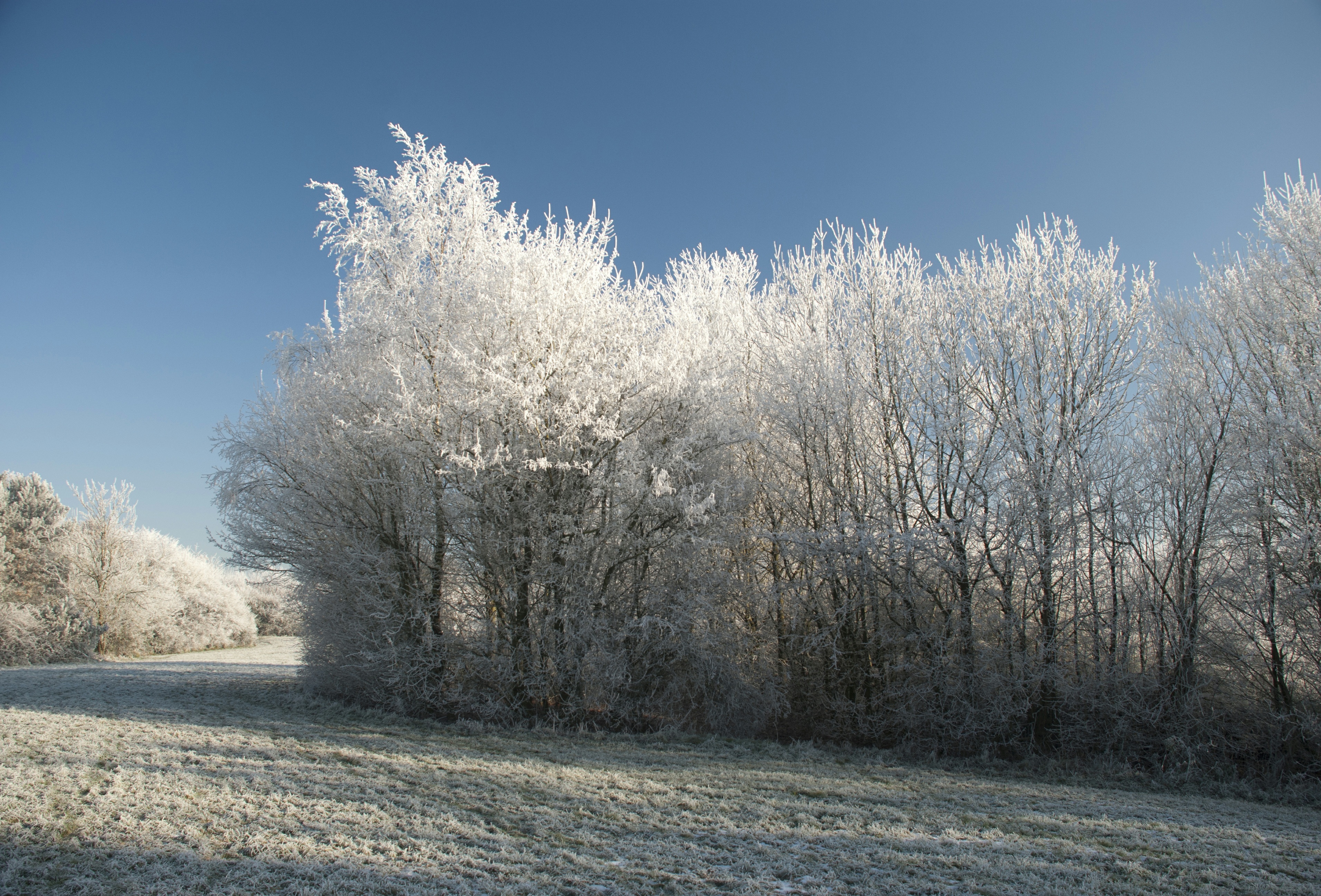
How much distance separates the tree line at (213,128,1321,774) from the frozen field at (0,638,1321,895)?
1628mm

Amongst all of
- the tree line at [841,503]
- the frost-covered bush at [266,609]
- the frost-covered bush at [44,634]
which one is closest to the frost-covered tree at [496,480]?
the tree line at [841,503]

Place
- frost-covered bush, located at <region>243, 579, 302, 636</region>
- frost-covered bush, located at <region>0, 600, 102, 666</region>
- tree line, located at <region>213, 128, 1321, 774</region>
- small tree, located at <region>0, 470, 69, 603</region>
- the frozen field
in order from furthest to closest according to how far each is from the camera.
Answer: frost-covered bush, located at <region>243, 579, 302, 636</region>, small tree, located at <region>0, 470, 69, 603</region>, frost-covered bush, located at <region>0, 600, 102, 666</region>, tree line, located at <region>213, 128, 1321, 774</region>, the frozen field

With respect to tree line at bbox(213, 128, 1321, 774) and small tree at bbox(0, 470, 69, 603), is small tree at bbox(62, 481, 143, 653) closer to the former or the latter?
small tree at bbox(0, 470, 69, 603)

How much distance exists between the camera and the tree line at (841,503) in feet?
29.8

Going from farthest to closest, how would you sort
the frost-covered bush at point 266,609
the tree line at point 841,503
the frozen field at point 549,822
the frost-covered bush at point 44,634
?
the frost-covered bush at point 266,609
the frost-covered bush at point 44,634
the tree line at point 841,503
the frozen field at point 549,822

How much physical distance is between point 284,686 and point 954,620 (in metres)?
13.3

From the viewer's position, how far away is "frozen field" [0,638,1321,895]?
412cm

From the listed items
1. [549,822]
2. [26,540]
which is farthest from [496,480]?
[26,540]

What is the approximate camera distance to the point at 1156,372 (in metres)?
10.2

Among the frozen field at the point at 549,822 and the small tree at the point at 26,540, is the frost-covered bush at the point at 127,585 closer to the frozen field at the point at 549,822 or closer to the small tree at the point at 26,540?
the small tree at the point at 26,540

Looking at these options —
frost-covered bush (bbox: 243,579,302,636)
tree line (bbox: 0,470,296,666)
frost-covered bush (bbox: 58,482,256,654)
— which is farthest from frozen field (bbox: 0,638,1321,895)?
frost-covered bush (bbox: 243,579,302,636)

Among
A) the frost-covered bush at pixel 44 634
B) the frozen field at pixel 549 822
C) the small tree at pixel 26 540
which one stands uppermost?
the small tree at pixel 26 540

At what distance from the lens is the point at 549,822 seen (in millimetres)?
5309

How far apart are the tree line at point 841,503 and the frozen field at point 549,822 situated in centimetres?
163
